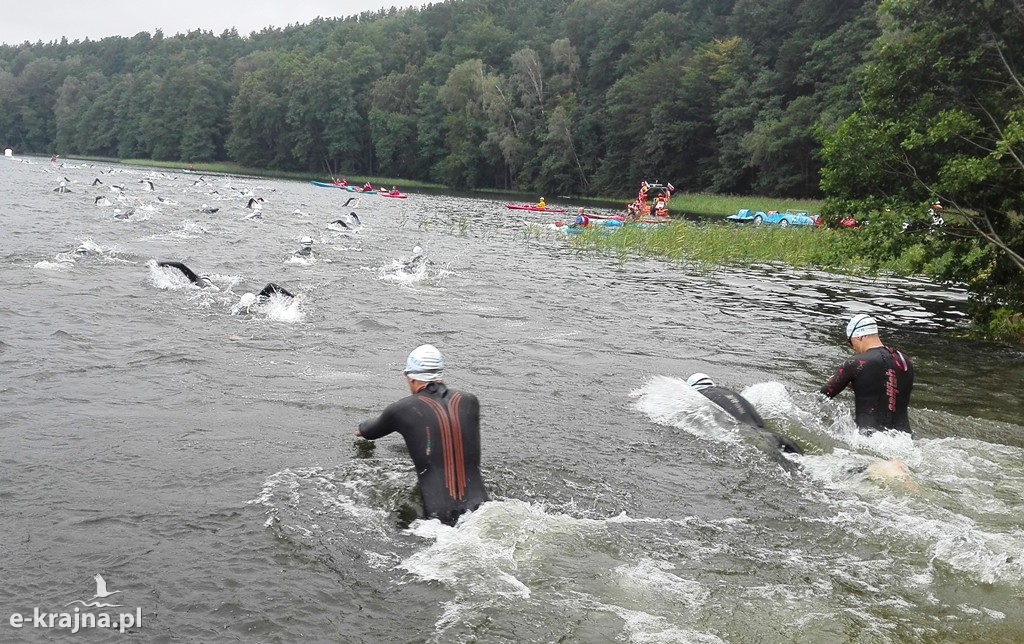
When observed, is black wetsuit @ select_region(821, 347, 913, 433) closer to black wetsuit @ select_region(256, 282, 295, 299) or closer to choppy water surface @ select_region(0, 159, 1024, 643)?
choppy water surface @ select_region(0, 159, 1024, 643)

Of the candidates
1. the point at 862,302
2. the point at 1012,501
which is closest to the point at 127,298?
the point at 1012,501

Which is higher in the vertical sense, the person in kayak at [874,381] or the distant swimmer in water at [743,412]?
the person in kayak at [874,381]

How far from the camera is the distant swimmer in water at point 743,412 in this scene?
8.53 m

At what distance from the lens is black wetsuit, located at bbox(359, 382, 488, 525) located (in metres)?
6.54

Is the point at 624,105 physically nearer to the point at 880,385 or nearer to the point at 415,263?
the point at 415,263

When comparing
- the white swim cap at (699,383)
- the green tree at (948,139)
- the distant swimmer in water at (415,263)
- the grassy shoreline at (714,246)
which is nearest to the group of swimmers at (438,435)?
the white swim cap at (699,383)

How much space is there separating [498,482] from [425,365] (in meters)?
1.49

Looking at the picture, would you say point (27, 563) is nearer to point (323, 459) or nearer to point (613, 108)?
point (323, 459)

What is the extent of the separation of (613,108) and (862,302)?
222 feet

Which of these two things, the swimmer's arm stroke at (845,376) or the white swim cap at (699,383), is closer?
the swimmer's arm stroke at (845,376)

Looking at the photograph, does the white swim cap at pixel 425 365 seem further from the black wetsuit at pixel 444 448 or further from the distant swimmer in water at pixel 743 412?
the distant swimmer in water at pixel 743 412

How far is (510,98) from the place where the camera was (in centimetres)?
9419

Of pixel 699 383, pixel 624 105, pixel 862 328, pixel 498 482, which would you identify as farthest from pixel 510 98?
pixel 498 482

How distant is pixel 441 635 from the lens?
16.3ft
